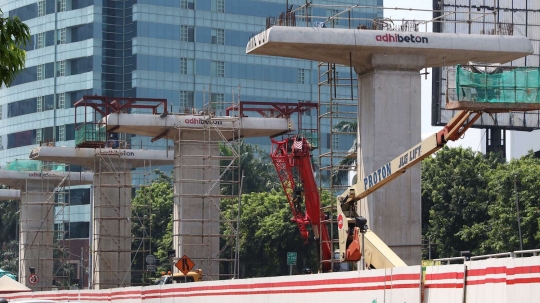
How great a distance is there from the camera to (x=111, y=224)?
2719 inches

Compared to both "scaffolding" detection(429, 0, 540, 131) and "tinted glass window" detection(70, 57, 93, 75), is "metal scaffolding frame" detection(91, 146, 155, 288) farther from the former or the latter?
"tinted glass window" detection(70, 57, 93, 75)

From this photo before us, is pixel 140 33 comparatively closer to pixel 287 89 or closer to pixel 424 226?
pixel 287 89

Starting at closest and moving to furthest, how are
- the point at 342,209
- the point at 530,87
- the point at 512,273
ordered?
the point at 512,273 < the point at 530,87 < the point at 342,209

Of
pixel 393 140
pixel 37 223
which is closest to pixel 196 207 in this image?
pixel 393 140

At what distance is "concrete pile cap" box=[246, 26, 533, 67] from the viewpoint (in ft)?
127

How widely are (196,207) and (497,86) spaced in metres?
31.4

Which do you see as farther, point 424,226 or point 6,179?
point 6,179

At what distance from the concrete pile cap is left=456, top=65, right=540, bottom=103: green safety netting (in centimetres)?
983

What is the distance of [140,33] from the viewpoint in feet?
376

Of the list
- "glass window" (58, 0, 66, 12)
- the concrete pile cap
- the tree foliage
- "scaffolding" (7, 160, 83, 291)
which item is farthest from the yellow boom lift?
"glass window" (58, 0, 66, 12)

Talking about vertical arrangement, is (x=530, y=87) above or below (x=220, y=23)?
below

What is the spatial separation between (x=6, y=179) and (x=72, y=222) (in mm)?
37696

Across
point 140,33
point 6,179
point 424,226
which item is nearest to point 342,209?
point 424,226

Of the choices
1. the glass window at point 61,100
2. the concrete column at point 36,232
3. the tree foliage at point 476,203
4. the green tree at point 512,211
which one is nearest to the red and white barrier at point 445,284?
the green tree at point 512,211
